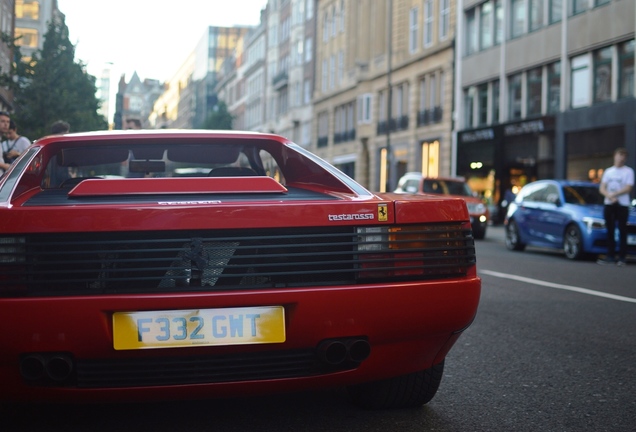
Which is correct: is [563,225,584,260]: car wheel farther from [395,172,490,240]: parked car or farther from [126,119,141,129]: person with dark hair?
[126,119,141,129]: person with dark hair

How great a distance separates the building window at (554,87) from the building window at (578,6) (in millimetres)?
1952

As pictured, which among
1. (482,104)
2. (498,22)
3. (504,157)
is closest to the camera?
(504,157)

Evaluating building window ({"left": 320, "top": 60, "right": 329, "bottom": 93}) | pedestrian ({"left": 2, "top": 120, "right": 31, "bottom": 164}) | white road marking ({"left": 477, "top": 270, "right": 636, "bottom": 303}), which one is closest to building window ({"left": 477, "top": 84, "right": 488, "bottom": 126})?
white road marking ({"left": 477, "top": 270, "right": 636, "bottom": 303})

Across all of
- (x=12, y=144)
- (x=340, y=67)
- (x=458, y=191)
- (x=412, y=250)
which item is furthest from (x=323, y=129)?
(x=412, y=250)

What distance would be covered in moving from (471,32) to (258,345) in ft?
119

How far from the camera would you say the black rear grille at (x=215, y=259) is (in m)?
3.30

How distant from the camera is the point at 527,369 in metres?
5.36

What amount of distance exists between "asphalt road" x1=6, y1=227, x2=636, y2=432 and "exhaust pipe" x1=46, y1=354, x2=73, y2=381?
584 mm

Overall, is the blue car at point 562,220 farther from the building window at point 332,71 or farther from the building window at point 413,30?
the building window at point 332,71

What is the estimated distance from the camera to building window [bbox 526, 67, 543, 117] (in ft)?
106

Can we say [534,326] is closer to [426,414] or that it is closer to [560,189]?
[426,414]

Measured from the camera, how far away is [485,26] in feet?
120

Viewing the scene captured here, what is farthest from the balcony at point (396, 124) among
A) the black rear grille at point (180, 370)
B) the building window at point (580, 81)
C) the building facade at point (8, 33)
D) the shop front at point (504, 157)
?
the black rear grille at point (180, 370)

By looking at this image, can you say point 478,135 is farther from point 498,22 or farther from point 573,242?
point 573,242
